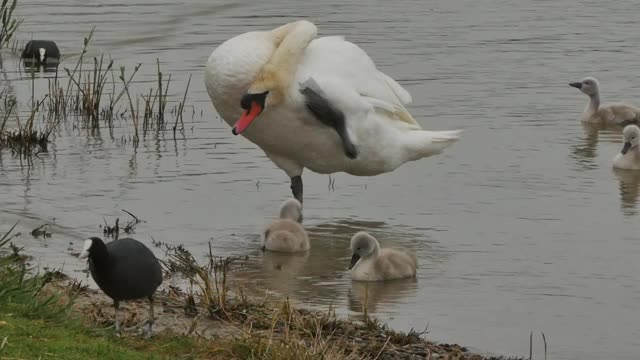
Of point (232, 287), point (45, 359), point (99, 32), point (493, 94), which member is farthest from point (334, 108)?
point (99, 32)

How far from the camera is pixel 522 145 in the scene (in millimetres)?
14219

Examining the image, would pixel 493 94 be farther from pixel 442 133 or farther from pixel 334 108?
pixel 334 108

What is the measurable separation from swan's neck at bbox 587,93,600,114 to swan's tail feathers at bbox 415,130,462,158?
393 centimetres

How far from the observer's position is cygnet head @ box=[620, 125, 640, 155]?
44.7ft

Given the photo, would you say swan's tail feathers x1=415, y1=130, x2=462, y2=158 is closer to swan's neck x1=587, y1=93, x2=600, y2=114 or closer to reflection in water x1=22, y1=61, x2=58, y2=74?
swan's neck x1=587, y1=93, x2=600, y2=114

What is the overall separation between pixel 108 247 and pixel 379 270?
2.73m

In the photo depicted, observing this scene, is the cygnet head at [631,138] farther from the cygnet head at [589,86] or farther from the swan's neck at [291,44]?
the swan's neck at [291,44]

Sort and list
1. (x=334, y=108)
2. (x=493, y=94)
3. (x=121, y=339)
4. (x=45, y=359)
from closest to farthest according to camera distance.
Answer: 1. (x=45, y=359)
2. (x=121, y=339)
3. (x=334, y=108)
4. (x=493, y=94)

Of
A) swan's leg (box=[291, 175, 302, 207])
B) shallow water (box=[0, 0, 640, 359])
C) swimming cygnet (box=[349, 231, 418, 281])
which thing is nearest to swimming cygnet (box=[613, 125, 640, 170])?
shallow water (box=[0, 0, 640, 359])

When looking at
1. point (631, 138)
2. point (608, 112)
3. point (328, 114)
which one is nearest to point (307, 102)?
point (328, 114)

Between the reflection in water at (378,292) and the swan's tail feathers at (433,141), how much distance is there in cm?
228

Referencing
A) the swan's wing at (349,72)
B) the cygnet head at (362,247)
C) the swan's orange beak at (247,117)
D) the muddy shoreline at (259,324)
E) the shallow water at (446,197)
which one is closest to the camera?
the muddy shoreline at (259,324)

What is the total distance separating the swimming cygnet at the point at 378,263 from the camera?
9.59 metres

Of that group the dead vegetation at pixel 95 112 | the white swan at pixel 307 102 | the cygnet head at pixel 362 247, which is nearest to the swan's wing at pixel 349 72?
the white swan at pixel 307 102
